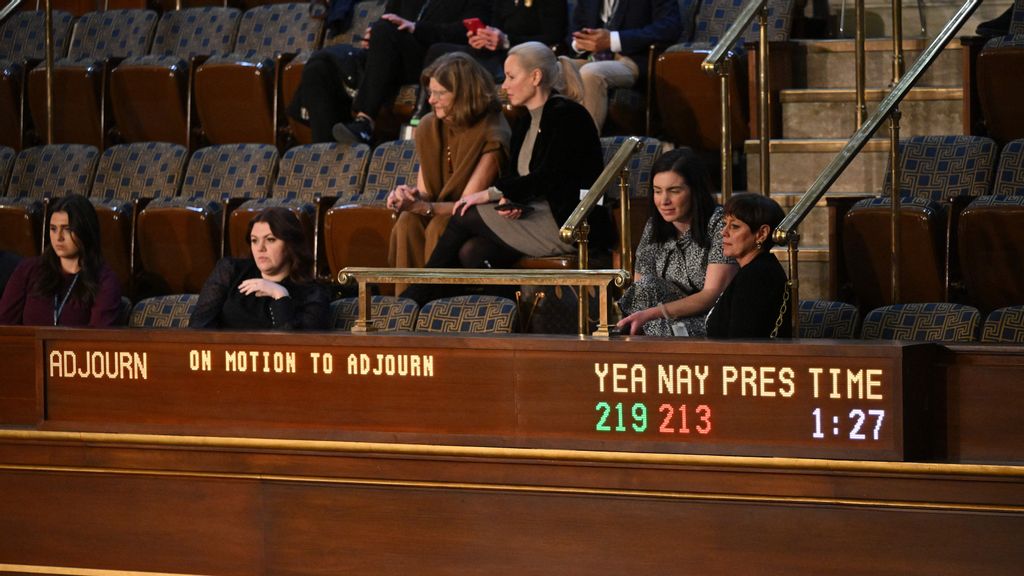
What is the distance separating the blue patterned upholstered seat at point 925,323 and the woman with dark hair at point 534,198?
1.13 metres

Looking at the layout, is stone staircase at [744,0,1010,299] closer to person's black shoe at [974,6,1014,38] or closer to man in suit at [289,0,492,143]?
person's black shoe at [974,6,1014,38]

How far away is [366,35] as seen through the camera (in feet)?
19.7

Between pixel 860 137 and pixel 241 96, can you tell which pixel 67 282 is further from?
pixel 860 137

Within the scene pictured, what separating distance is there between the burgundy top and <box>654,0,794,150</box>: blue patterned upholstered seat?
6.49ft

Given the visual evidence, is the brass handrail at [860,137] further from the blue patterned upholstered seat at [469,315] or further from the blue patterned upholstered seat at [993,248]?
the blue patterned upholstered seat at [469,315]

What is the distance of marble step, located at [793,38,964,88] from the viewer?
209 inches

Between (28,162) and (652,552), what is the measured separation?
3858mm

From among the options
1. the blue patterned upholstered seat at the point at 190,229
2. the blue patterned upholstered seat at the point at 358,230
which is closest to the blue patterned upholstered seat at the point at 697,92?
the blue patterned upholstered seat at the point at 358,230

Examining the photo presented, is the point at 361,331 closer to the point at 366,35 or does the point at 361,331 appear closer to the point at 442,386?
the point at 442,386

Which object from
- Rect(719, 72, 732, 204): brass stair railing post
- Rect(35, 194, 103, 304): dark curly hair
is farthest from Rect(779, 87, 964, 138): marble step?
Rect(35, 194, 103, 304): dark curly hair

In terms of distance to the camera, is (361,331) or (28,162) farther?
(28,162)

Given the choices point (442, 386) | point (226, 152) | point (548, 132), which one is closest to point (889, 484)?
point (442, 386)

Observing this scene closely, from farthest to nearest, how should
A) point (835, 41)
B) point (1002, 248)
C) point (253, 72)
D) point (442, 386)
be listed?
1. point (253, 72)
2. point (835, 41)
3. point (1002, 248)
4. point (442, 386)

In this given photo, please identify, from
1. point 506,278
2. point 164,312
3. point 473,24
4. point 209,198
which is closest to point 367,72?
point 473,24
